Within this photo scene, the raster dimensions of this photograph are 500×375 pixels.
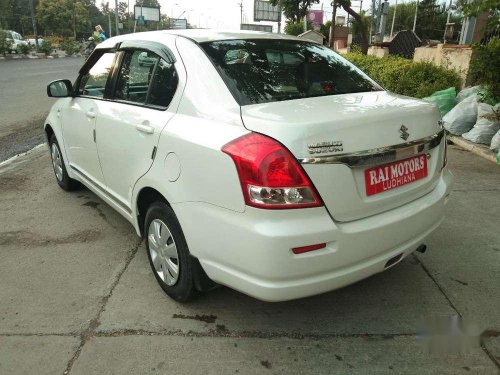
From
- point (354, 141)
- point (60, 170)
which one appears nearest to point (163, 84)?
point (354, 141)

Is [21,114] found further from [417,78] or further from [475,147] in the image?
[475,147]

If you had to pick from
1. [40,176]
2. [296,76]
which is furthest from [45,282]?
[40,176]

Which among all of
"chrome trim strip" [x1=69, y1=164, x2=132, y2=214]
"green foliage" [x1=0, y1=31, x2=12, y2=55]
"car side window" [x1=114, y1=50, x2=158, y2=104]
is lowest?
"green foliage" [x1=0, y1=31, x2=12, y2=55]

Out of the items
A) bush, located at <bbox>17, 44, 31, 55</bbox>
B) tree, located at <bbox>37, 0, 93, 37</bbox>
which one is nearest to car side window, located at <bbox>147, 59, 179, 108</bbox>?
bush, located at <bbox>17, 44, 31, 55</bbox>

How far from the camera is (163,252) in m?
2.77

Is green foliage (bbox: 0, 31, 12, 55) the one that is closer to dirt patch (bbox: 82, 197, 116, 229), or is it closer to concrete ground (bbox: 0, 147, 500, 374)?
dirt patch (bbox: 82, 197, 116, 229)

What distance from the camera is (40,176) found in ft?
17.8

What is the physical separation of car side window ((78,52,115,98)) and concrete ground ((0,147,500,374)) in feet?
4.01

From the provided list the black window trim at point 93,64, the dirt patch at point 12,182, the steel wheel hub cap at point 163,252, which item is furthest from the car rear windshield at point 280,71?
the dirt patch at point 12,182

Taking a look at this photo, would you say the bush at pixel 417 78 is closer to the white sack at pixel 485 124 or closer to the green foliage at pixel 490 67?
the green foliage at pixel 490 67

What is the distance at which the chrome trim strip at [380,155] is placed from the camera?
6.82ft

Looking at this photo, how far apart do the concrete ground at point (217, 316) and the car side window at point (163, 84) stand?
4.06 feet

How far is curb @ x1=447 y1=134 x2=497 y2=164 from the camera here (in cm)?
595

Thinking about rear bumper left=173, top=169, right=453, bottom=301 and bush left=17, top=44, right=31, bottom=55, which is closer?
rear bumper left=173, top=169, right=453, bottom=301
